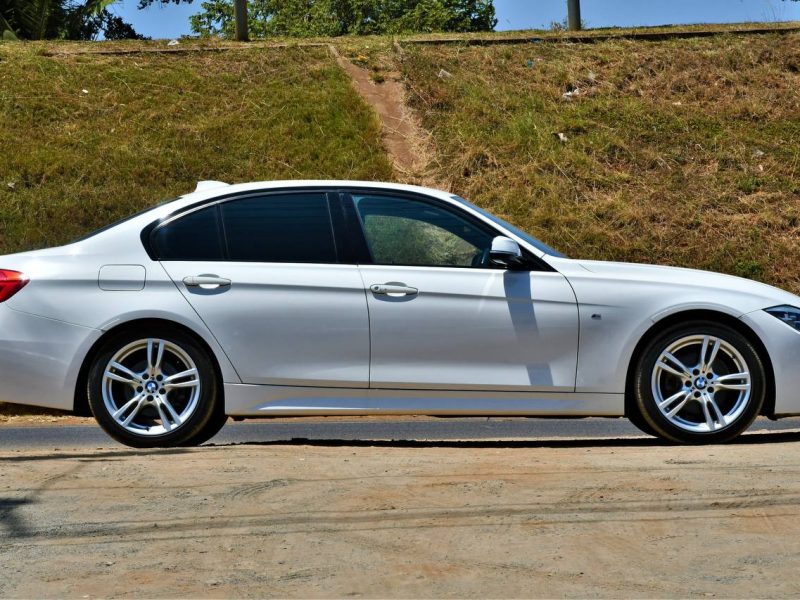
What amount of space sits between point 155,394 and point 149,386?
6 centimetres

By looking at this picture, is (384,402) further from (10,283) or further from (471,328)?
(10,283)

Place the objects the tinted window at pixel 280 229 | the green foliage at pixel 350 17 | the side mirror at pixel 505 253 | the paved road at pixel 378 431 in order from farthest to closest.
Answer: the green foliage at pixel 350 17 < the paved road at pixel 378 431 < the tinted window at pixel 280 229 < the side mirror at pixel 505 253

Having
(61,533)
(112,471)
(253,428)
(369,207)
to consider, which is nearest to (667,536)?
(61,533)

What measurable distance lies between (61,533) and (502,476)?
2014 mm

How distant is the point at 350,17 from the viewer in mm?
58062

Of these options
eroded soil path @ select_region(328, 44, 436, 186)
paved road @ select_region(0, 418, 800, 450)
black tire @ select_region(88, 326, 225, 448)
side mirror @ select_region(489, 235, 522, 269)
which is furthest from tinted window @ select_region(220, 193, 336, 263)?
eroded soil path @ select_region(328, 44, 436, 186)

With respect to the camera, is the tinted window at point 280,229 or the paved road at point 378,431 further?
the paved road at point 378,431

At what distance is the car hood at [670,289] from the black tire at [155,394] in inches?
85.8

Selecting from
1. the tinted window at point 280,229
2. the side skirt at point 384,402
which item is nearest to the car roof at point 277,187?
the tinted window at point 280,229

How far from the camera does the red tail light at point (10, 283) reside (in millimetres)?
7266

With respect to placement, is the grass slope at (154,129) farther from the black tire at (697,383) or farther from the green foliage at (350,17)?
the green foliage at (350,17)

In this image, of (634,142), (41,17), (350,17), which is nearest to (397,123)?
(634,142)

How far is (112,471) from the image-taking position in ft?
19.6

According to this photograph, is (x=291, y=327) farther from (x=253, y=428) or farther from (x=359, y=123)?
(x=359, y=123)
